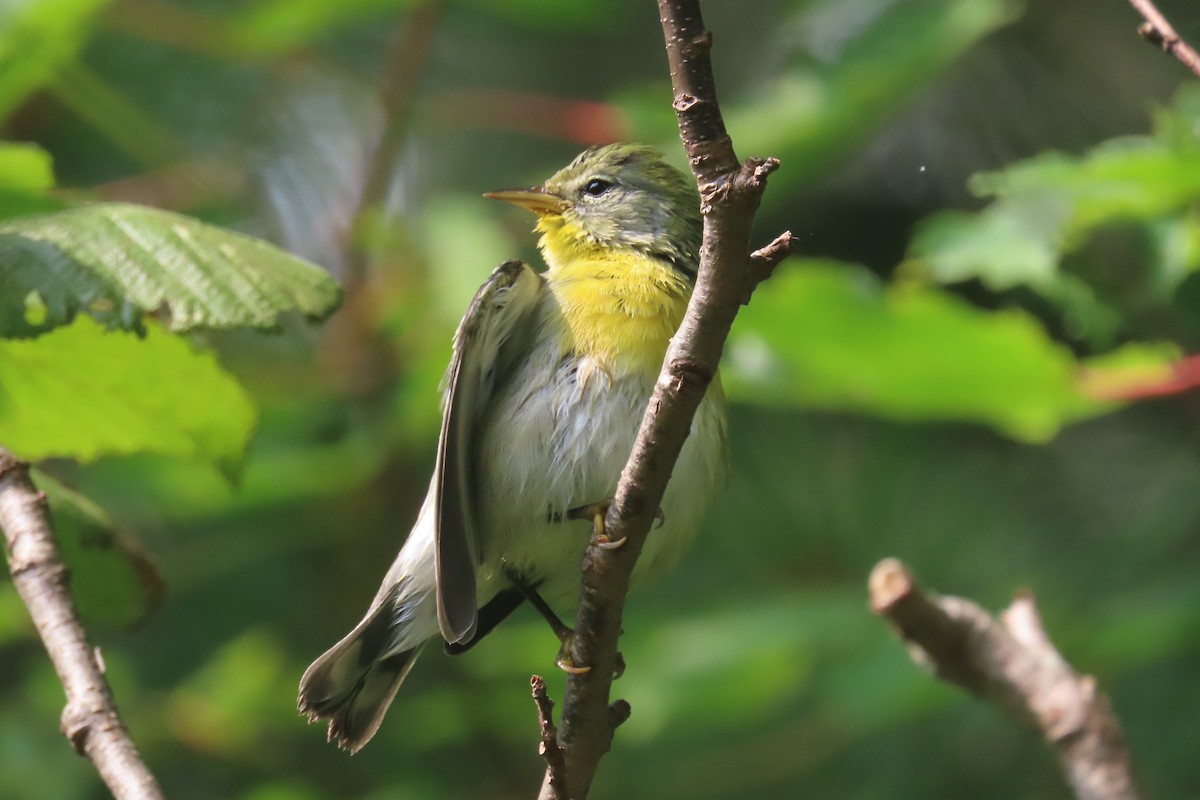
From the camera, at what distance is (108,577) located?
8.57ft

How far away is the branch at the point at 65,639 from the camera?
213 centimetres

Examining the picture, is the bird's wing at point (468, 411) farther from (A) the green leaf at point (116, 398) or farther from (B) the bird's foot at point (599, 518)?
(A) the green leaf at point (116, 398)

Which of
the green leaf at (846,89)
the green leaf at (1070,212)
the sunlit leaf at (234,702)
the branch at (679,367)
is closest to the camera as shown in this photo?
the branch at (679,367)

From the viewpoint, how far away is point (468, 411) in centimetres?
302

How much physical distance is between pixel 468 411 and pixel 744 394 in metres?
0.88

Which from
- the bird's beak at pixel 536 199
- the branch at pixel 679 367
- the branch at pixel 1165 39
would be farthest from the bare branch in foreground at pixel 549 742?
the bird's beak at pixel 536 199

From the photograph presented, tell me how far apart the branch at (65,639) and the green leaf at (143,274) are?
40 cm

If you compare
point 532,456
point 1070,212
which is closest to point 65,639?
point 532,456

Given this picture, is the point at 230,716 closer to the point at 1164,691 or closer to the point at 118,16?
the point at 118,16

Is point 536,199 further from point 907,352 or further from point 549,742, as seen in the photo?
point 549,742

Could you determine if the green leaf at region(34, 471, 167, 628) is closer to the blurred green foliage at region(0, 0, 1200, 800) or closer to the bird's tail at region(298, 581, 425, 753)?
the blurred green foliage at region(0, 0, 1200, 800)

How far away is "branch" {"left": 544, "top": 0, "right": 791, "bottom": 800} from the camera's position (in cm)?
160

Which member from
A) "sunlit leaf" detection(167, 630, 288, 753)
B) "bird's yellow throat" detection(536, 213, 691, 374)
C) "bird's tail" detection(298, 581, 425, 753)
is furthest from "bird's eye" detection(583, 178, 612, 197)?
"sunlit leaf" detection(167, 630, 288, 753)

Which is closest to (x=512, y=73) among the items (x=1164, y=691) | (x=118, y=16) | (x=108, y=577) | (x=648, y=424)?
(x=118, y=16)
